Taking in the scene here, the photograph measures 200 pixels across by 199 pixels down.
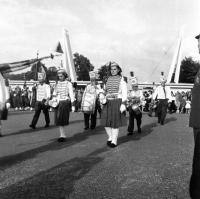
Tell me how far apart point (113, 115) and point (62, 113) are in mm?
1510

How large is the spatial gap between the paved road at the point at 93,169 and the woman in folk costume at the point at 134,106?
193 cm

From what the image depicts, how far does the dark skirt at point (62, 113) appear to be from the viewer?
9.60 meters

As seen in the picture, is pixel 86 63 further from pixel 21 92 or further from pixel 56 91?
pixel 56 91

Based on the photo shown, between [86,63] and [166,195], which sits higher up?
[86,63]

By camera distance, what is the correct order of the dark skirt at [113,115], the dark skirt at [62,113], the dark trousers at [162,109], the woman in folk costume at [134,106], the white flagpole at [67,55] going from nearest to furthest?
the dark skirt at [113,115] → the dark skirt at [62,113] → the woman in folk costume at [134,106] → the dark trousers at [162,109] → the white flagpole at [67,55]

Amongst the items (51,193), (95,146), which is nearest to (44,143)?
(95,146)

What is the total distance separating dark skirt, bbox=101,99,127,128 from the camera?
8.81 metres

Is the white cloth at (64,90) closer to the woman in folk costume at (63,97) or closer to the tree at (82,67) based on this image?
the woman in folk costume at (63,97)

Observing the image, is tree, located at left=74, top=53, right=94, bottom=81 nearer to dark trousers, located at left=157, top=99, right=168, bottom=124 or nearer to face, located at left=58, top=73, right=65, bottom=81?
dark trousers, located at left=157, top=99, right=168, bottom=124

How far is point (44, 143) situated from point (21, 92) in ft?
68.5

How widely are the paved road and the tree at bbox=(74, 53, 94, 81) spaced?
97.4 m

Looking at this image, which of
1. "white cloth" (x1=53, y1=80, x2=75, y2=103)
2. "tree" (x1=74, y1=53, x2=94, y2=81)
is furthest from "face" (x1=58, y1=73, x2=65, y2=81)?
"tree" (x1=74, y1=53, x2=94, y2=81)

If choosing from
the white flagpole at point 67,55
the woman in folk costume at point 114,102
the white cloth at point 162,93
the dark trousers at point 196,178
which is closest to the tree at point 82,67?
the white flagpole at point 67,55

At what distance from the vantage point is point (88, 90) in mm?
12414
